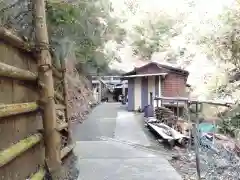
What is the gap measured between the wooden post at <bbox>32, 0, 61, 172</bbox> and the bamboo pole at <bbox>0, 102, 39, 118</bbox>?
15 cm

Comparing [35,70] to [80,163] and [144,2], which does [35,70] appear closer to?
[80,163]

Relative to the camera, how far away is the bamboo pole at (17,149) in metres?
2.23

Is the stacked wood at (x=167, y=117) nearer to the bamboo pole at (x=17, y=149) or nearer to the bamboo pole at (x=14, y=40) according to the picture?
the bamboo pole at (x=17, y=149)

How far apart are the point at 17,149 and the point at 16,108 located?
1.11 ft

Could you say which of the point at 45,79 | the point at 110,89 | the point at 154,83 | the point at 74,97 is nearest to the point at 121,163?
the point at 45,79

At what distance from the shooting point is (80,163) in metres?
5.53

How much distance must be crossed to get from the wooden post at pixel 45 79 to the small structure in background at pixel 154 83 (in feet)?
54.4

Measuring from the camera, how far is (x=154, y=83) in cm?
2020

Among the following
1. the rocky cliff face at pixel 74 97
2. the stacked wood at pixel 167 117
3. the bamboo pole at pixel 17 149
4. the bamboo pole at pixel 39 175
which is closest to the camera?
the bamboo pole at pixel 17 149

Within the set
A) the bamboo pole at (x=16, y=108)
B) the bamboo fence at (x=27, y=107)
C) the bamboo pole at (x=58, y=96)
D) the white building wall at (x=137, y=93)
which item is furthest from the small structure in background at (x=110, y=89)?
the bamboo pole at (x=16, y=108)

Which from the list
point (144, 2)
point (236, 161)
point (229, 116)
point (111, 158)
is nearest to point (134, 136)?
point (229, 116)

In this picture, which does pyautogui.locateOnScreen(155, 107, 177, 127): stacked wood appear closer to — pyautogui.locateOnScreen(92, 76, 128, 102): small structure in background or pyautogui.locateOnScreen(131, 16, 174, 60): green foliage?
pyautogui.locateOnScreen(131, 16, 174, 60): green foliage

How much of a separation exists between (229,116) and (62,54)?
17.6 ft

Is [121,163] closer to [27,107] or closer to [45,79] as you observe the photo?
[45,79]
